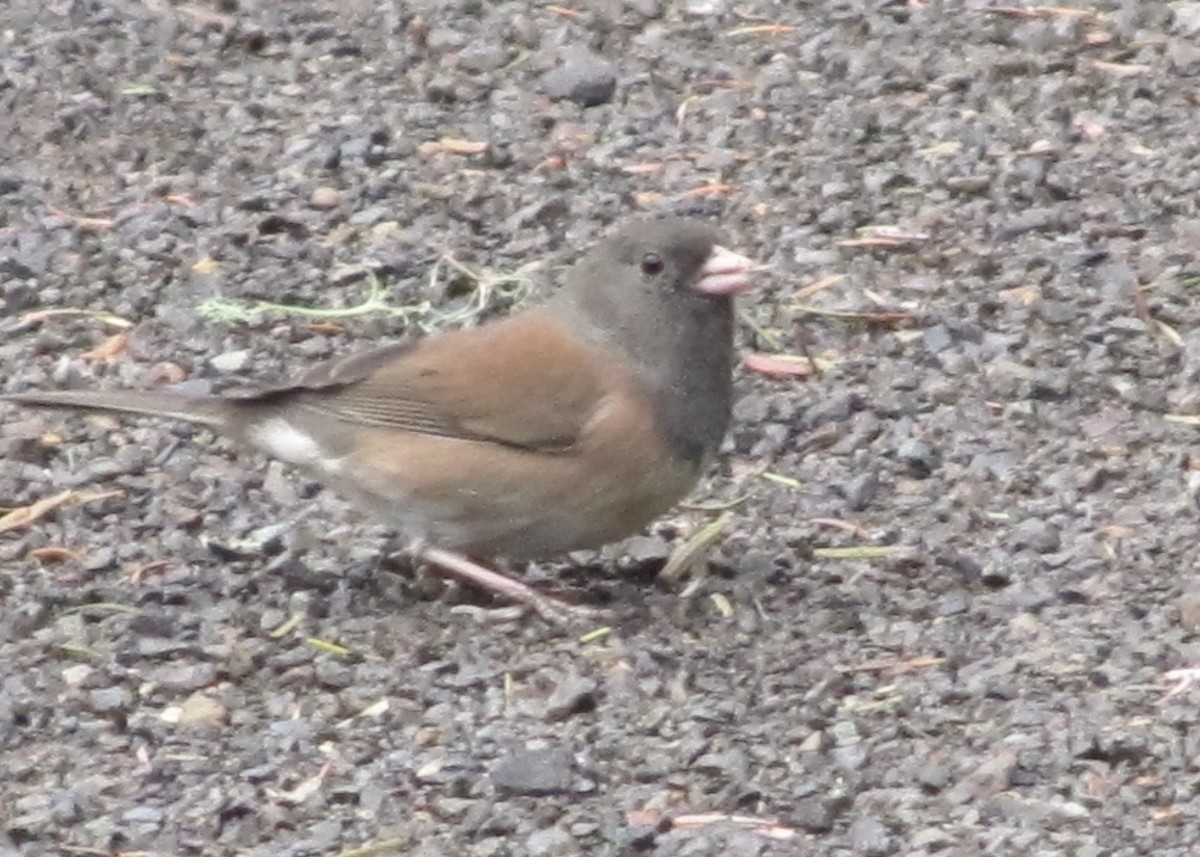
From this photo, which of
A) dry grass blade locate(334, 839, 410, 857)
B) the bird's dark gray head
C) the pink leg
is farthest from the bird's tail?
dry grass blade locate(334, 839, 410, 857)

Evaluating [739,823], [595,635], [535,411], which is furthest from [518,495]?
[739,823]

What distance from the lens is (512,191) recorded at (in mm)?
6613

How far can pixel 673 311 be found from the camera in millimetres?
5004

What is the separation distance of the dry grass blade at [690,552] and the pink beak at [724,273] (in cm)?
53

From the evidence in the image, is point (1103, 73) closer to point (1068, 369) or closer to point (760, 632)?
point (1068, 369)

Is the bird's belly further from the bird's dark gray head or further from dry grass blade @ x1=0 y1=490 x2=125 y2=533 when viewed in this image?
dry grass blade @ x1=0 y1=490 x2=125 y2=533

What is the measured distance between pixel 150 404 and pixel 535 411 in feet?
2.70

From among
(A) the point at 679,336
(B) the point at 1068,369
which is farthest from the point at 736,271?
(B) the point at 1068,369

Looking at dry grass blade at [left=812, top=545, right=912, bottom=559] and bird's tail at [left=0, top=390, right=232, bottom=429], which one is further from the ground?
bird's tail at [left=0, top=390, right=232, bottom=429]

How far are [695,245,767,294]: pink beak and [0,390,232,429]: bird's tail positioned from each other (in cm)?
100

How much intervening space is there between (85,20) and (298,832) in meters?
4.00

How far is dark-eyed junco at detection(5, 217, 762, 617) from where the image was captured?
4859 millimetres

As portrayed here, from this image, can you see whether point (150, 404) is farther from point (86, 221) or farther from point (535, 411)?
point (86, 221)

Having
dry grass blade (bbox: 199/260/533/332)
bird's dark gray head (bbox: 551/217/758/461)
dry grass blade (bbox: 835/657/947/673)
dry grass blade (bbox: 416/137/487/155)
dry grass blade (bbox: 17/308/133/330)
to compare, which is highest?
bird's dark gray head (bbox: 551/217/758/461)
